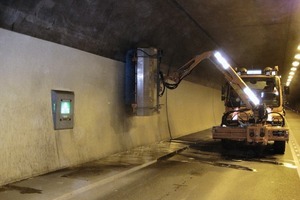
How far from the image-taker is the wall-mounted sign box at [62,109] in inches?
362

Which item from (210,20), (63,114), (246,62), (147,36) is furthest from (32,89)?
(246,62)

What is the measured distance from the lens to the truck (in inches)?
493

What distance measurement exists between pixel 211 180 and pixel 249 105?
4.91m

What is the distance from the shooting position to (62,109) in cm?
939

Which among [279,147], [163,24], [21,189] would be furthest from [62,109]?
[279,147]

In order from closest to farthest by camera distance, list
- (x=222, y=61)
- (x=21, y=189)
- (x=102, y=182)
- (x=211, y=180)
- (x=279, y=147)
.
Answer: (x=21, y=189) < (x=102, y=182) < (x=211, y=180) < (x=222, y=61) < (x=279, y=147)

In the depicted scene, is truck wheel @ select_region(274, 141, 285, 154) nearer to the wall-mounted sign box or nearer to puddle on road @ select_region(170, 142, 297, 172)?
puddle on road @ select_region(170, 142, 297, 172)

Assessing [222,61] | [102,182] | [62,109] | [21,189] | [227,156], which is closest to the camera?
[21,189]

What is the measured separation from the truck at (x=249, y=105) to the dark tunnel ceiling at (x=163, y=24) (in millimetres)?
1702

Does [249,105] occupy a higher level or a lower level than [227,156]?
higher

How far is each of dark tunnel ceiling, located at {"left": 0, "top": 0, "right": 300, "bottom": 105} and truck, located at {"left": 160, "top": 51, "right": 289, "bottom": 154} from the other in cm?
170

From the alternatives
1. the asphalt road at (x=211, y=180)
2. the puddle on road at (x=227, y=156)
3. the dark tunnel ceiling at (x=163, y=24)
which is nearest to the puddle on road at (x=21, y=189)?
the asphalt road at (x=211, y=180)

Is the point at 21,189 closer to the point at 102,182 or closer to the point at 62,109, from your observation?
the point at 102,182

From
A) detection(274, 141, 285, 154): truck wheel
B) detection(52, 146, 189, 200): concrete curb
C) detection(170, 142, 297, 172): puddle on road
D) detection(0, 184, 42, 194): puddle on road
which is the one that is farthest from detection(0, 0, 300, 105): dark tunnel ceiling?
detection(274, 141, 285, 154): truck wheel
